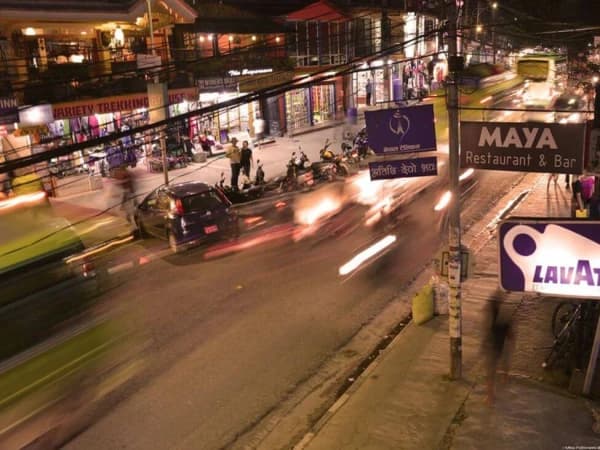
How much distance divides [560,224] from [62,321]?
272 inches

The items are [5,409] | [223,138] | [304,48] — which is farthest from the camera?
[304,48]

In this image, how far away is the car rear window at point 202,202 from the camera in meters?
15.0

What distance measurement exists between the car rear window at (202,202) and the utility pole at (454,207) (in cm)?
796

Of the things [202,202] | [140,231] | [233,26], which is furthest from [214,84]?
[202,202]

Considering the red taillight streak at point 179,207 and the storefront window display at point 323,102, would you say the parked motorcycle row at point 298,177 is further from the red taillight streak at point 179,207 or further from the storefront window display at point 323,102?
the storefront window display at point 323,102

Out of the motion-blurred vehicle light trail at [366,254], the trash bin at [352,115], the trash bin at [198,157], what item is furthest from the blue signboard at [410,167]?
the trash bin at [352,115]

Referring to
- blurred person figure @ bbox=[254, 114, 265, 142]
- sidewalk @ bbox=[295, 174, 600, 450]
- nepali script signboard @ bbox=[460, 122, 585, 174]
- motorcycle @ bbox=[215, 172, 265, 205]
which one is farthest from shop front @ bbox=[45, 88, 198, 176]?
nepali script signboard @ bbox=[460, 122, 585, 174]

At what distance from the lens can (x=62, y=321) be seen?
343 inches

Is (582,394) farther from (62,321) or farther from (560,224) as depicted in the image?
(62,321)

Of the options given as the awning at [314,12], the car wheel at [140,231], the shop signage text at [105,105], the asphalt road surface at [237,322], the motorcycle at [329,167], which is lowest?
the asphalt road surface at [237,322]

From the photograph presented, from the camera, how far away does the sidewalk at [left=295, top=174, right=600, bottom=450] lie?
7.21 meters

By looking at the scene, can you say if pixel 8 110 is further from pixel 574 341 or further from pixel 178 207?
pixel 574 341

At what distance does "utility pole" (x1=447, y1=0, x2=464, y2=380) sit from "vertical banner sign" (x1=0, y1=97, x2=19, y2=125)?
1276cm

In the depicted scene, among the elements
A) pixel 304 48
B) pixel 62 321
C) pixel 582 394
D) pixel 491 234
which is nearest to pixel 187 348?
pixel 62 321
